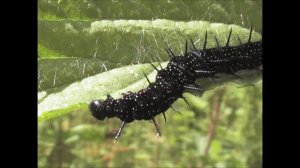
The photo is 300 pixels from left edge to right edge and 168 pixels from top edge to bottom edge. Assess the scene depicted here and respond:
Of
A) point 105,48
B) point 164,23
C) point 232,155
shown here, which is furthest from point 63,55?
point 232,155

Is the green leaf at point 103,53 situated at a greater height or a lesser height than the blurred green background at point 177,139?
greater

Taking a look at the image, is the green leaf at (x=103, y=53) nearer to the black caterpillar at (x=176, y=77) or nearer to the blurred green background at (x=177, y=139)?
the black caterpillar at (x=176, y=77)

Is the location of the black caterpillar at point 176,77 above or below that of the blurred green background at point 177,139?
above

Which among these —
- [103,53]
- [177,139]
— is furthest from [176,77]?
[177,139]

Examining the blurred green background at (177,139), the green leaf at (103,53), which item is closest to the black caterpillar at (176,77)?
the green leaf at (103,53)

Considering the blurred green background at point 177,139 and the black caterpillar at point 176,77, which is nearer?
the black caterpillar at point 176,77

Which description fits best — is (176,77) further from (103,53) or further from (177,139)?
(177,139)

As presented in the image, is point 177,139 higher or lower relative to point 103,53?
lower
